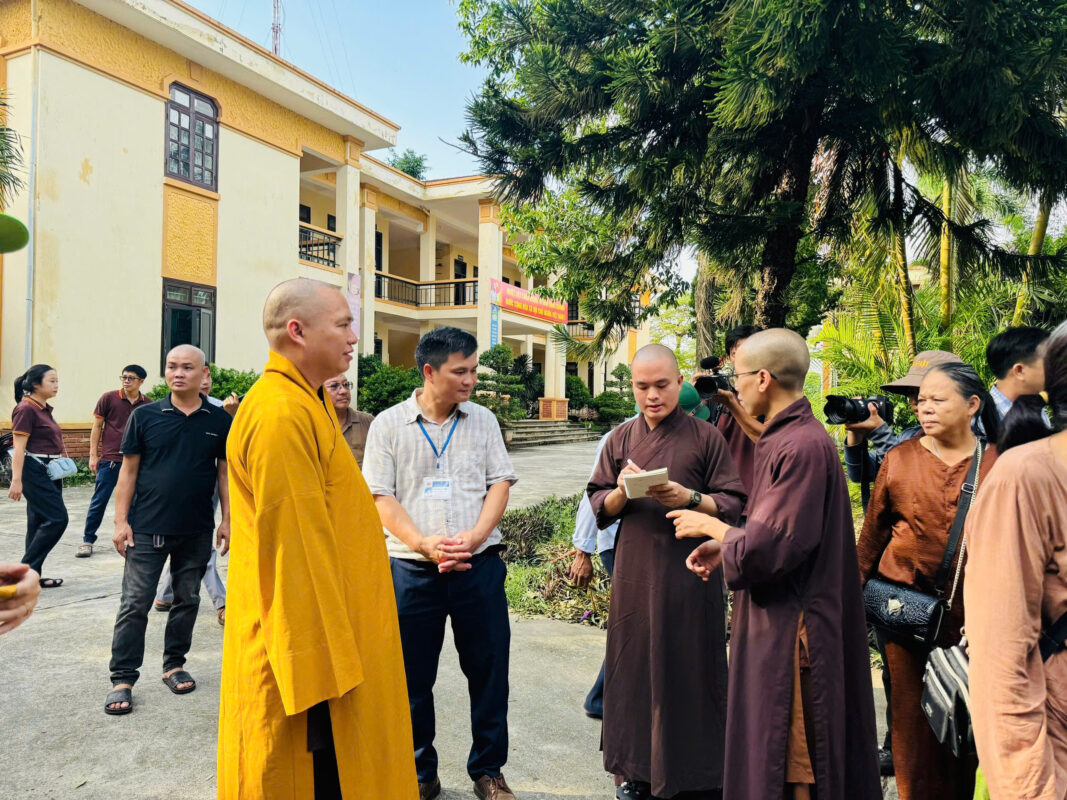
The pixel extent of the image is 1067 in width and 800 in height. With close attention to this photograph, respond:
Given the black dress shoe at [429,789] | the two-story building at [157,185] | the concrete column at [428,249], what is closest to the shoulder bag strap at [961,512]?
the black dress shoe at [429,789]

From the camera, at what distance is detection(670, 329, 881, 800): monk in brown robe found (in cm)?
205

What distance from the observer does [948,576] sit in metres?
2.51

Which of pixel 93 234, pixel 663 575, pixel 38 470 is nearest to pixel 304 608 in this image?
pixel 663 575

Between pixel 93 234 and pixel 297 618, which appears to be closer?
pixel 297 618

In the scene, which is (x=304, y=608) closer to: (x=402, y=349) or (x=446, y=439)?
(x=446, y=439)

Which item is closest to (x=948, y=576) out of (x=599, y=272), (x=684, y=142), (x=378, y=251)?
(x=684, y=142)

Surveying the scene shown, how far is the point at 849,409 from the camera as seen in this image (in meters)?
2.90

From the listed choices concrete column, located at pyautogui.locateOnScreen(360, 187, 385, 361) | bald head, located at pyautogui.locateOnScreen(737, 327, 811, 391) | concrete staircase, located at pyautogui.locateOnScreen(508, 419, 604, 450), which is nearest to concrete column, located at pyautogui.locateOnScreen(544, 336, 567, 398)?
concrete staircase, located at pyautogui.locateOnScreen(508, 419, 604, 450)

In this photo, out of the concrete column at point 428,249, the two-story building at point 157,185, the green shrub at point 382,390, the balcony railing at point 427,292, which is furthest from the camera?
the concrete column at point 428,249

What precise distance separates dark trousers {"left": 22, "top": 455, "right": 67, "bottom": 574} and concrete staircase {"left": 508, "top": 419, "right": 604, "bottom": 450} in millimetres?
14533

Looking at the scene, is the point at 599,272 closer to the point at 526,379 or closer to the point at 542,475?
the point at 542,475

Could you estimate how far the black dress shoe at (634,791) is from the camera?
2.81 meters

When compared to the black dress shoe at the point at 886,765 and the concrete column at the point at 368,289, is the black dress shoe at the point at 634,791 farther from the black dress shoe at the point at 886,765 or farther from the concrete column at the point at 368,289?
the concrete column at the point at 368,289

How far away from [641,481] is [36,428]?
A: 5.34m
